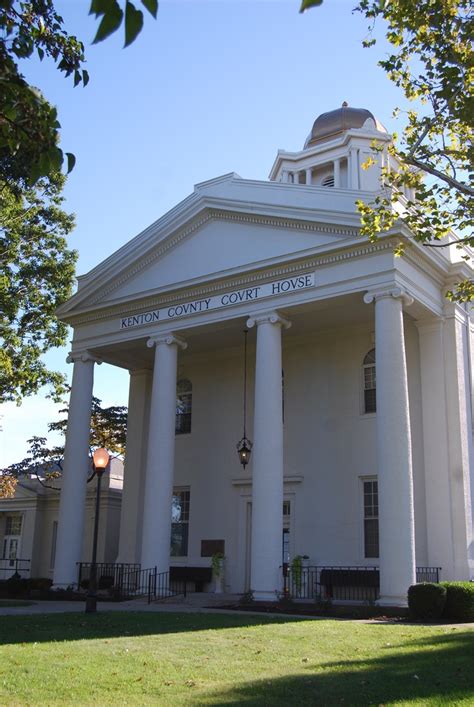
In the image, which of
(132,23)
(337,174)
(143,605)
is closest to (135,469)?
(143,605)

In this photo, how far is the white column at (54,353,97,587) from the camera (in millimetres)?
24406

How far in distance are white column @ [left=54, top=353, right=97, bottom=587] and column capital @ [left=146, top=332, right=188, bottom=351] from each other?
3336mm

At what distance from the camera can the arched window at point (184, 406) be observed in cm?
2792

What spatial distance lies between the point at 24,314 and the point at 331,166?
15611 mm

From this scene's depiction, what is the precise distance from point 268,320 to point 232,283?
1817mm

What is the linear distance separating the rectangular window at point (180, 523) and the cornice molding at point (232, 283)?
6866 millimetres

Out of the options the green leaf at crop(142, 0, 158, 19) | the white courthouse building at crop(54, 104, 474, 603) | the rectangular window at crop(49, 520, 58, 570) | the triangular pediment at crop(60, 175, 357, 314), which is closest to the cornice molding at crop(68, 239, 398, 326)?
the white courthouse building at crop(54, 104, 474, 603)

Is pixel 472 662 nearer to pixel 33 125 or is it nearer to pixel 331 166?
pixel 33 125

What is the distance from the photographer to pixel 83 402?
25828mm

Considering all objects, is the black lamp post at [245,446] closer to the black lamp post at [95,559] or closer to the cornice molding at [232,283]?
the cornice molding at [232,283]

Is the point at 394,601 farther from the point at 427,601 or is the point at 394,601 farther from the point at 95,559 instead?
the point at 95,559

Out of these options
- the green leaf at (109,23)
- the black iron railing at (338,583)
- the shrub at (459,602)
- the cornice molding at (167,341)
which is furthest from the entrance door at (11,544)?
the green leaf at (109,23)

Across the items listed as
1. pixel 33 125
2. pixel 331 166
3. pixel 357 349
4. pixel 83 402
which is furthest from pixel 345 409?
pixel 33 125

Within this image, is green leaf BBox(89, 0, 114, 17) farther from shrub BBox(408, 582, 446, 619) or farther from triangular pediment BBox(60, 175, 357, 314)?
triangular pediment BBox(60, 175, 357, 314)
